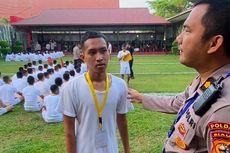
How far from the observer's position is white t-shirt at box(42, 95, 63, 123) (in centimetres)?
662

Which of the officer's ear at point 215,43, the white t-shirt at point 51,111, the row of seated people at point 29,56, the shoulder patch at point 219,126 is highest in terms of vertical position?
the officer's ear at point 215,43

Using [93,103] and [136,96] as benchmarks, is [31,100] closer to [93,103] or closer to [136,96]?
[93,103]

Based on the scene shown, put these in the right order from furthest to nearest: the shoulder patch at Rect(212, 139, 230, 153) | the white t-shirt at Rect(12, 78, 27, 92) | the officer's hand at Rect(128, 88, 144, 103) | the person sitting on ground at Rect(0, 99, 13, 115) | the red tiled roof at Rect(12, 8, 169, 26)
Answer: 1. the red tiled roof at Rect(12, 8, 169, 26)
2. the white t-shirt at Rect(12, 78, 27, 92)
3. the person sitting on ground at Rect(0, 99, 13, 115)
4. the officer's hand at Rect(128, 88, 144, 103)
5. the shoulder patch at Rect(212, 139, 230, 153)

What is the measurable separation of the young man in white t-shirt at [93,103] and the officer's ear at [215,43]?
3.77ft

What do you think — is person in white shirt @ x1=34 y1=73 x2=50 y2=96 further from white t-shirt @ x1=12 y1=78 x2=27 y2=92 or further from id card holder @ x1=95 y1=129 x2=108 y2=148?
id card holder @ x1=95 y1=129 x2=108 y2=148

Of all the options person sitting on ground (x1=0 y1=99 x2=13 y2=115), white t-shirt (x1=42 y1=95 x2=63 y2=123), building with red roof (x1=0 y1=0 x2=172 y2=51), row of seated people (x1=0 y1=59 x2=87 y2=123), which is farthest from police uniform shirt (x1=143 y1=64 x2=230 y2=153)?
building with red roof (x1=0 y1=0 x2=172 y2=51)

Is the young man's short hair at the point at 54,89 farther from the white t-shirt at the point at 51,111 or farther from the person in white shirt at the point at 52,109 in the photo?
the white t-shirt at the point at 51,111

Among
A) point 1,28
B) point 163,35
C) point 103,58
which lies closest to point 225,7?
point 103,58

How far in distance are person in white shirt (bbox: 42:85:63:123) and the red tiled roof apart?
2203 cm

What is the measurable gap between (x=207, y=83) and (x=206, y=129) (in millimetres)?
284

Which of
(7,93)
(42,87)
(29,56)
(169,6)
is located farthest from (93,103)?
(169,6)

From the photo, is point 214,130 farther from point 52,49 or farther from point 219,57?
point 52,49

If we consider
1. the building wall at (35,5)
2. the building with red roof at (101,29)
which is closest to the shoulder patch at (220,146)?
the building with red roof at (101,29)

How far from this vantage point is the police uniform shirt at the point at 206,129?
111cm
